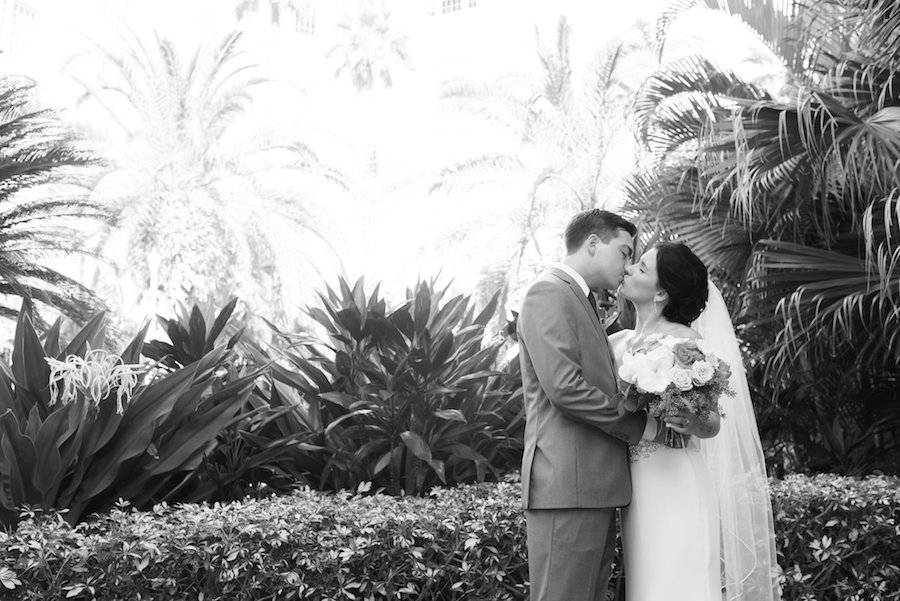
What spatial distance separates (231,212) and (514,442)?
17.6 m

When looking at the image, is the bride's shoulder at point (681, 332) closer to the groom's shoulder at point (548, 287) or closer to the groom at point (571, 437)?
the groom at point (571, 437)

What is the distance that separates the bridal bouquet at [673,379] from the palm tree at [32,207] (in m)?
6.45

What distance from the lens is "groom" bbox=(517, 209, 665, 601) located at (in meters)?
3.52

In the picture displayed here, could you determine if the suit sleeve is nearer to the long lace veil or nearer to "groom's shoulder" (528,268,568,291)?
"groom's shoulder" (528,268,568,291)

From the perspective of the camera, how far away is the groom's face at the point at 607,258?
3.86 metres

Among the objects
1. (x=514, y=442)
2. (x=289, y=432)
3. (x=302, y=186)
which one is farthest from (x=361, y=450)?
(x=302, y=186)

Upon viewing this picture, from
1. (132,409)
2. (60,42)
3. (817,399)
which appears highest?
(60,42)

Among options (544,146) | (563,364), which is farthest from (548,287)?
(544,146)

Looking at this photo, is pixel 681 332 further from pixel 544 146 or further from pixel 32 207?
pixel 544 146

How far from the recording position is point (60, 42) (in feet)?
104

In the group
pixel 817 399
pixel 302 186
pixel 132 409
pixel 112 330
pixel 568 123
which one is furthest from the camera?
pixel 302 186

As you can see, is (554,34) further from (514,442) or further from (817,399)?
(514,442)

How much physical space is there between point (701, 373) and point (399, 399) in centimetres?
205

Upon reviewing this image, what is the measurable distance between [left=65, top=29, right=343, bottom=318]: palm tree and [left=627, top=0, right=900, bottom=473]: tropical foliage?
1463 centimetres
